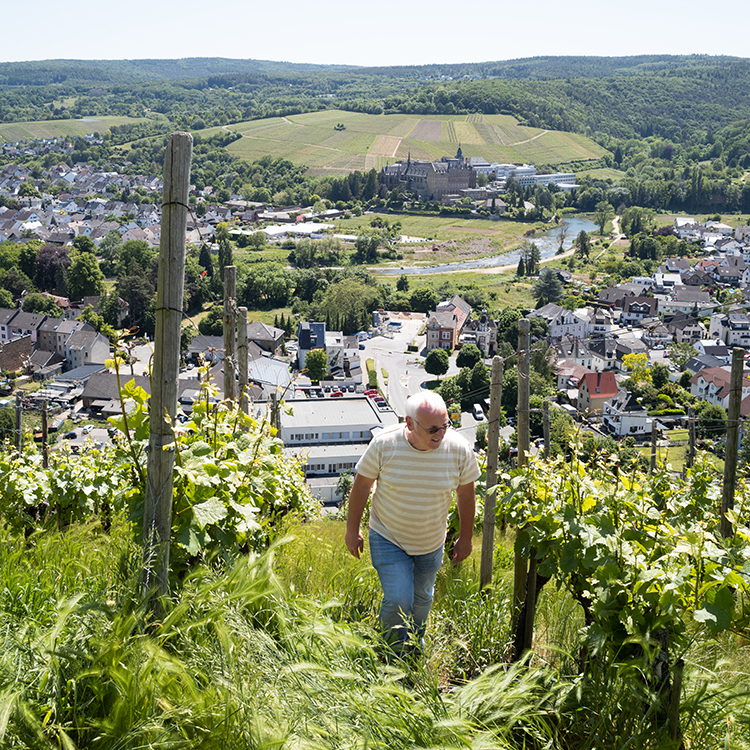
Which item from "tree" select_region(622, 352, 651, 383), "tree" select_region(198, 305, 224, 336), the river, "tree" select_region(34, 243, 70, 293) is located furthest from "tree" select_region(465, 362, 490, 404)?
"tree" select_region(34, 243, 70, 293)

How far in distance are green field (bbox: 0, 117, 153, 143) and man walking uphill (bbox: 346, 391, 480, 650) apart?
341ft

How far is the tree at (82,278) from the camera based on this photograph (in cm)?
3812

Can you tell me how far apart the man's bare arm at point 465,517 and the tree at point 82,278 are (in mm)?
39450

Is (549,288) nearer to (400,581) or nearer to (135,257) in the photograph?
(135,257)

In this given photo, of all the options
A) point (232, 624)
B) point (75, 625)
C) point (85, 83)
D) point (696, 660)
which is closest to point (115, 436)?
point (75, 625)

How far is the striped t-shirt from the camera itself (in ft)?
6.79

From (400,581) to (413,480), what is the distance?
1.03 feet

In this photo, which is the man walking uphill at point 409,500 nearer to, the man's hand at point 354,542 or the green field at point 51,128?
the man's hand at point 354,542

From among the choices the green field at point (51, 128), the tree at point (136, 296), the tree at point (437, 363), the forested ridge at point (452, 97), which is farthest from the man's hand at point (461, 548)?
the green field at point (51, 128)

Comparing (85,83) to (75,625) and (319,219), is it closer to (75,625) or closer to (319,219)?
(319,219)

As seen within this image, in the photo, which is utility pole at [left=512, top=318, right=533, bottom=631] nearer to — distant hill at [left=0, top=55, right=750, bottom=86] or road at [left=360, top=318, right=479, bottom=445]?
road at [left=360, top=318, right=479, bottom=445]

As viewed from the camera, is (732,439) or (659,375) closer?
(732,439)

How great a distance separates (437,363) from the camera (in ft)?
90.1

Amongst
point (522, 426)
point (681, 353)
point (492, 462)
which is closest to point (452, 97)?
point (681, 353)
